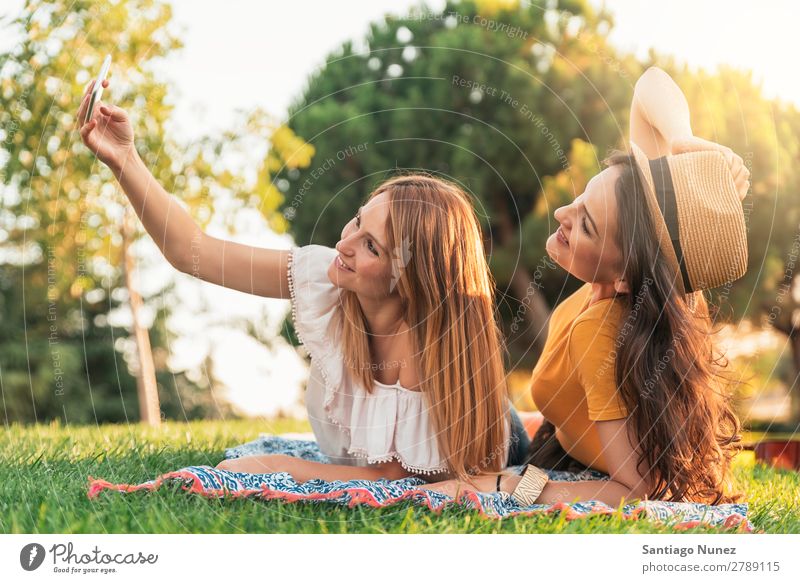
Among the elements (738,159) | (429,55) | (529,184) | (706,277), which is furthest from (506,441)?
(529,184)

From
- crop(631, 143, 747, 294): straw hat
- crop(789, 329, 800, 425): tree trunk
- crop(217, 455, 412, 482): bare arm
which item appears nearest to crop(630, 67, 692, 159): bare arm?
crop(631, 143, 747, 294): straw hat

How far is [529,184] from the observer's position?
546 centimetres

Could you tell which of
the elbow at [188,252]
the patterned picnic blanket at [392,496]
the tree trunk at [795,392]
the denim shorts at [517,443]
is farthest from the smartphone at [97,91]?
the tree trunk at [795,392]

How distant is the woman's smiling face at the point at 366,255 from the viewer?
A: 2131 millimetres

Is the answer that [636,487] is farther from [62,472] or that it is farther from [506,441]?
[62,472]

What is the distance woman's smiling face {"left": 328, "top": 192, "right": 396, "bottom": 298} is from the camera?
2.13 m

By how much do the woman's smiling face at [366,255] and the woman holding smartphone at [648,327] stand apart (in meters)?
0.44

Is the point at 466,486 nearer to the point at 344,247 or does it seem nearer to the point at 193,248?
the point at 344,247

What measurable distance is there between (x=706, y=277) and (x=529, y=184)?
3368mm

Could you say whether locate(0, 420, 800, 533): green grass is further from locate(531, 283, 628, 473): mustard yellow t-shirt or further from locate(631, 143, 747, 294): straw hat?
locate(631, 143, 747, 294): straw hat

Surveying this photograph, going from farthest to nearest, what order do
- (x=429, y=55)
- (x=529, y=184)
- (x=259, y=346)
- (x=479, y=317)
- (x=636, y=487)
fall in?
1. (x=529, y=184)
2. (x=429, y=55)
3. (x=259, y=346)
4. (x=479, y=317)
5. (x=636, y=487)

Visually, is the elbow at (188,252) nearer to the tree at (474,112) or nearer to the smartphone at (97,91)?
the smartphone at (97,91)

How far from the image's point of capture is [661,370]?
82.1 inches
